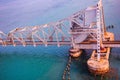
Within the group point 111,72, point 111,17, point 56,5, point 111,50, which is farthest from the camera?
point 56,5

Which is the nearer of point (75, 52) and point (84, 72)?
point (84, 72)

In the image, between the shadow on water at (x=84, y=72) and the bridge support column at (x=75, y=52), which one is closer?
the shadow on water at (x=84, y=72)

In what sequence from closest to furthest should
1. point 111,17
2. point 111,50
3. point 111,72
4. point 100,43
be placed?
point 111,72
point 100,43
point 111,50
point 111,17

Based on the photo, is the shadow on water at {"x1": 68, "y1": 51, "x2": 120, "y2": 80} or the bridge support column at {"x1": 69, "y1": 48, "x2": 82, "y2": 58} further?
the bridge support column at {"x1": 69, "y1": 48, "x2": 82, "y2": 58}

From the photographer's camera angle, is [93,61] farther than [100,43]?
No

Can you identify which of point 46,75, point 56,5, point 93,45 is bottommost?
point 46,75

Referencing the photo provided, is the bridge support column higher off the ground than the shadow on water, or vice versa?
the bridge support column

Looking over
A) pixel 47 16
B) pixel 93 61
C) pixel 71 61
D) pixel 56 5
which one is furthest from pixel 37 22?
pixel 93 61

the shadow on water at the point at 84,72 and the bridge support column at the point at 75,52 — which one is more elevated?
the bridge support column at the point at 75,52

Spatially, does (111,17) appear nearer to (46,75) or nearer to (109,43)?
(109,43)

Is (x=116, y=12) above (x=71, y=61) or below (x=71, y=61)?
above

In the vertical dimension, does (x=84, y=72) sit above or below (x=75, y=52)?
below
